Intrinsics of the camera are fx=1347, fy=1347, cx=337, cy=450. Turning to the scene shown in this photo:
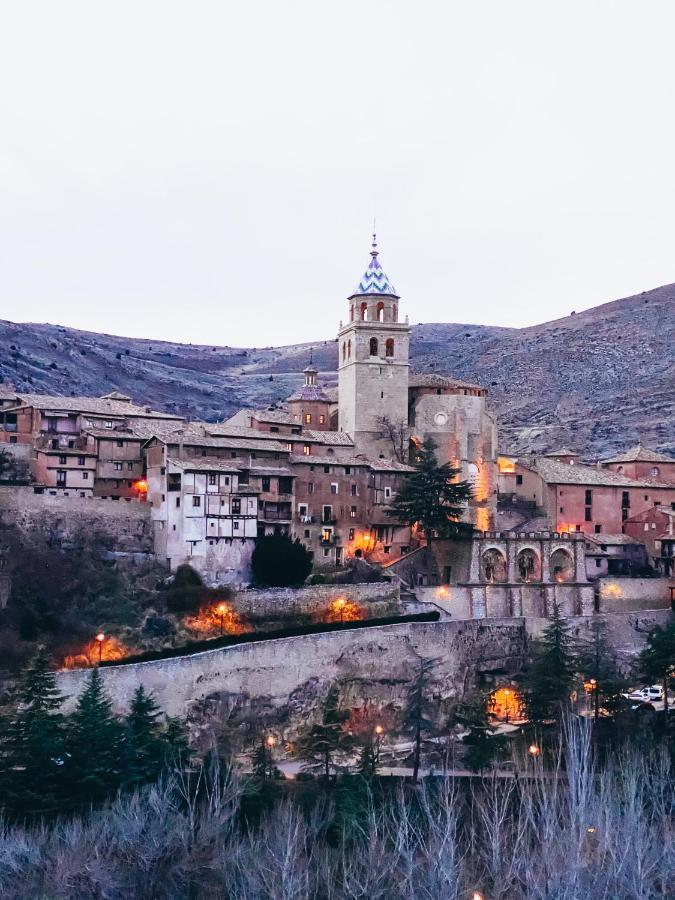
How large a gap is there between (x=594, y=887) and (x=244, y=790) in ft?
38.8

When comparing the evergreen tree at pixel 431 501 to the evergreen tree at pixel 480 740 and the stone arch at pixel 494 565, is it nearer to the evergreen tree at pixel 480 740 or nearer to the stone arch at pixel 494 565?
the stone arch at pixel 494 565

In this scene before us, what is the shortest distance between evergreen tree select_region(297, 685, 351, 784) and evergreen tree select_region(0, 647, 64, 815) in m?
8.38

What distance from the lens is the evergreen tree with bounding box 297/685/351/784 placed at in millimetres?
44281

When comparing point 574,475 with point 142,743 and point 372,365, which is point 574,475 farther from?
point 142,743

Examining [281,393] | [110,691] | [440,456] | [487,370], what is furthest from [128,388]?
[110,691]

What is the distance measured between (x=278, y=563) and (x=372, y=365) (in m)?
16.9

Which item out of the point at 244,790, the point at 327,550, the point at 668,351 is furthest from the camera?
the point at 668,351

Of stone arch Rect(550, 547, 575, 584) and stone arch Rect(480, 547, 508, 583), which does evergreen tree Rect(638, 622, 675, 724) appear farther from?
stone arch Rect(480, 547, 508, 583)

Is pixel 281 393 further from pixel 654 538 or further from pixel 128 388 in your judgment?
pixel 654 538

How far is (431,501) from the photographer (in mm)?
59750

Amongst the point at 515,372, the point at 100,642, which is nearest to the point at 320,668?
the point at 100,642

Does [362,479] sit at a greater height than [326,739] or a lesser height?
greater

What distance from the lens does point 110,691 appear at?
44.9m

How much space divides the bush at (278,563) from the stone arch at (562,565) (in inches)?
488
